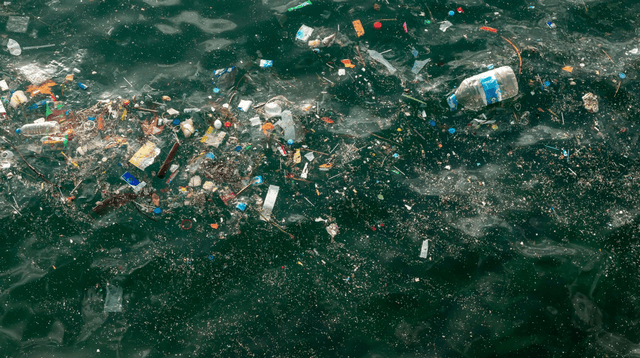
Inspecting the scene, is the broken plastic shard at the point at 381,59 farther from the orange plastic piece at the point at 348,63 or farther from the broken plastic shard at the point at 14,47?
the broken plastic shard at the point at 14,47

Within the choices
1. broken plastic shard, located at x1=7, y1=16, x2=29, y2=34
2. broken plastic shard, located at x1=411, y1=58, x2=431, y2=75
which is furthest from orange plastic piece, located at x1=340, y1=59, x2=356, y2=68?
broken plastic shard, located at x1=7, y1=16, x2=29, y2=34

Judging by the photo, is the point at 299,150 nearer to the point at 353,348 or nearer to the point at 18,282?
the point at 353,348

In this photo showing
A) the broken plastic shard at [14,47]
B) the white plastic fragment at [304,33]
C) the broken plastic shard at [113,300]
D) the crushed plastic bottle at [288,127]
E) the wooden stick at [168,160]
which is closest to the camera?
the broken plastic shard at [113,300]

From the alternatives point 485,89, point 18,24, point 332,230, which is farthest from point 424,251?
point 18,24

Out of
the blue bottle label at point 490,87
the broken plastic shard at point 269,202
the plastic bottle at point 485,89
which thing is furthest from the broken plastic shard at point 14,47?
the blue bottle label at point 490,87

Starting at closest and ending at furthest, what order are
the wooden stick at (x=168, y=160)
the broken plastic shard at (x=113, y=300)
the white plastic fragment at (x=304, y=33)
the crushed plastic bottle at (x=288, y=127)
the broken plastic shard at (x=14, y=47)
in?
the broken plastic shard at (x=113, y=300) → the wooden stick at (x=168, y=160) → the crushed plastic bottle at (x=288, y=127) → the broken plastic shard at (x=14, y=47) → the white plastic fragment at (x=304, y=33)

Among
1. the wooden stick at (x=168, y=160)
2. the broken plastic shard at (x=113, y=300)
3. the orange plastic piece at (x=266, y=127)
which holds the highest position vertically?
the orange plastic piece at (x=266, y=127)

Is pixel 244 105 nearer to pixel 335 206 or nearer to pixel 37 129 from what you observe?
pixel 335 206
